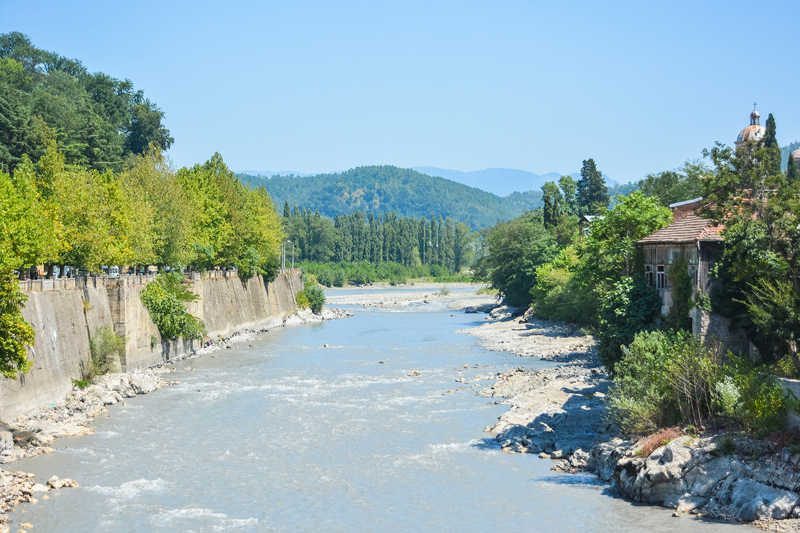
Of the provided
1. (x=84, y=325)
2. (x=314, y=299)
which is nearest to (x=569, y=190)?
(x=314, y=299)

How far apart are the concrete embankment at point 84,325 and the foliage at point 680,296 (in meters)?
22.5

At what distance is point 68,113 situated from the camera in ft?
222

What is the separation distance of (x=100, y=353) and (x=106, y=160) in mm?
38899

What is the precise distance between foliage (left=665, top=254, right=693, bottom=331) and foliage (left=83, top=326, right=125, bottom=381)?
24.5 metres

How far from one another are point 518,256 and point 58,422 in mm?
52908

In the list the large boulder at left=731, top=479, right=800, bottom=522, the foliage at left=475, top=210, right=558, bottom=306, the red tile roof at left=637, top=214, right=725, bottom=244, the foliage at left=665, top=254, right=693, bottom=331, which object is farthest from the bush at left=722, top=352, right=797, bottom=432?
the foliage at left=475, top=210, right=558, bottom=306

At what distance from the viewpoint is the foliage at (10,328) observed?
21.8m

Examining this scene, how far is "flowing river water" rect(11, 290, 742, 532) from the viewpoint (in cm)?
1920

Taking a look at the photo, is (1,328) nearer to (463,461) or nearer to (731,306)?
(463,461)

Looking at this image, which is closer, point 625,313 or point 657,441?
point 657,441

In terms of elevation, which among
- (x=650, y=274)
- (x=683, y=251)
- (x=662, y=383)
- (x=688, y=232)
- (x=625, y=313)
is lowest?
(x=662, y=383)

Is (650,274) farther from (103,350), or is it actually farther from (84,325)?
(84,325)

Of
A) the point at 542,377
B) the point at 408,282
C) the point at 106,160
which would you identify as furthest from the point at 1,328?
the point at 408,282

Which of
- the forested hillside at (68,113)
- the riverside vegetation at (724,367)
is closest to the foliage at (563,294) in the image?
the riverside vegetation at (724,367)
